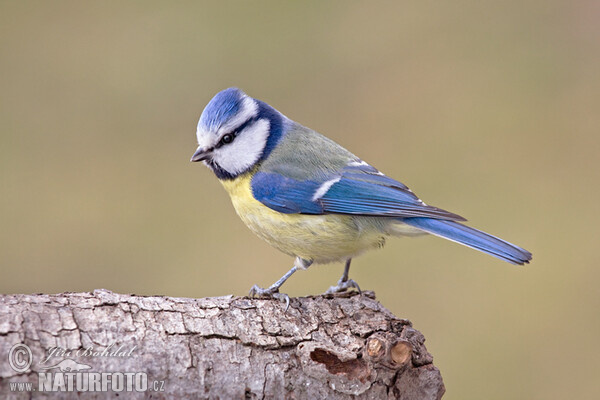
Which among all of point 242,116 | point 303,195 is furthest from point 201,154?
point 303,195

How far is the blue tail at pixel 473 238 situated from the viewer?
2318mm

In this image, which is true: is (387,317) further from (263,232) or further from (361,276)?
(361,276)

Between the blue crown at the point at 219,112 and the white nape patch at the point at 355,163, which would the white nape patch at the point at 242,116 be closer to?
the blue crown at the point at 219,112

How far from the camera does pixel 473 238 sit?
2.43 metres

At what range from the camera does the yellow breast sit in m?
2.57

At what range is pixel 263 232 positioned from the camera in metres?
2.66

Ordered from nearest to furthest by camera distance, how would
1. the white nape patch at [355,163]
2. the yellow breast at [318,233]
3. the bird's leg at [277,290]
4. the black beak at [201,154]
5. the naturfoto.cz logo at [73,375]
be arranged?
the naturfoto.cz logo at [73,375]
the bird's leg at [277,290]
the yellow breast at [318,233]
the black beak at [201,154]
the white nape patch at [355,163]

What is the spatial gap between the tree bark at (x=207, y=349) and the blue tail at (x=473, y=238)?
0.46 metres

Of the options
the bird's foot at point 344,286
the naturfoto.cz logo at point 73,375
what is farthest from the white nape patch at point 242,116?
the naturfoto.cz logo at point 73,375

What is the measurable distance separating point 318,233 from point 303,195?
0.17 m

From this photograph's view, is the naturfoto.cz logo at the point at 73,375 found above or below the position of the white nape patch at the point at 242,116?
below

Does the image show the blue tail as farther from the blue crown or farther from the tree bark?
the blue crown

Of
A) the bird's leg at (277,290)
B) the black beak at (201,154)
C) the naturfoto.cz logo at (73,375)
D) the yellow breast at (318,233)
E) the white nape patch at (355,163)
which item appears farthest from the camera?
the white nape patch at (355,163)

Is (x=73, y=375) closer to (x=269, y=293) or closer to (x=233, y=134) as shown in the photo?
(x=269, y=293)
